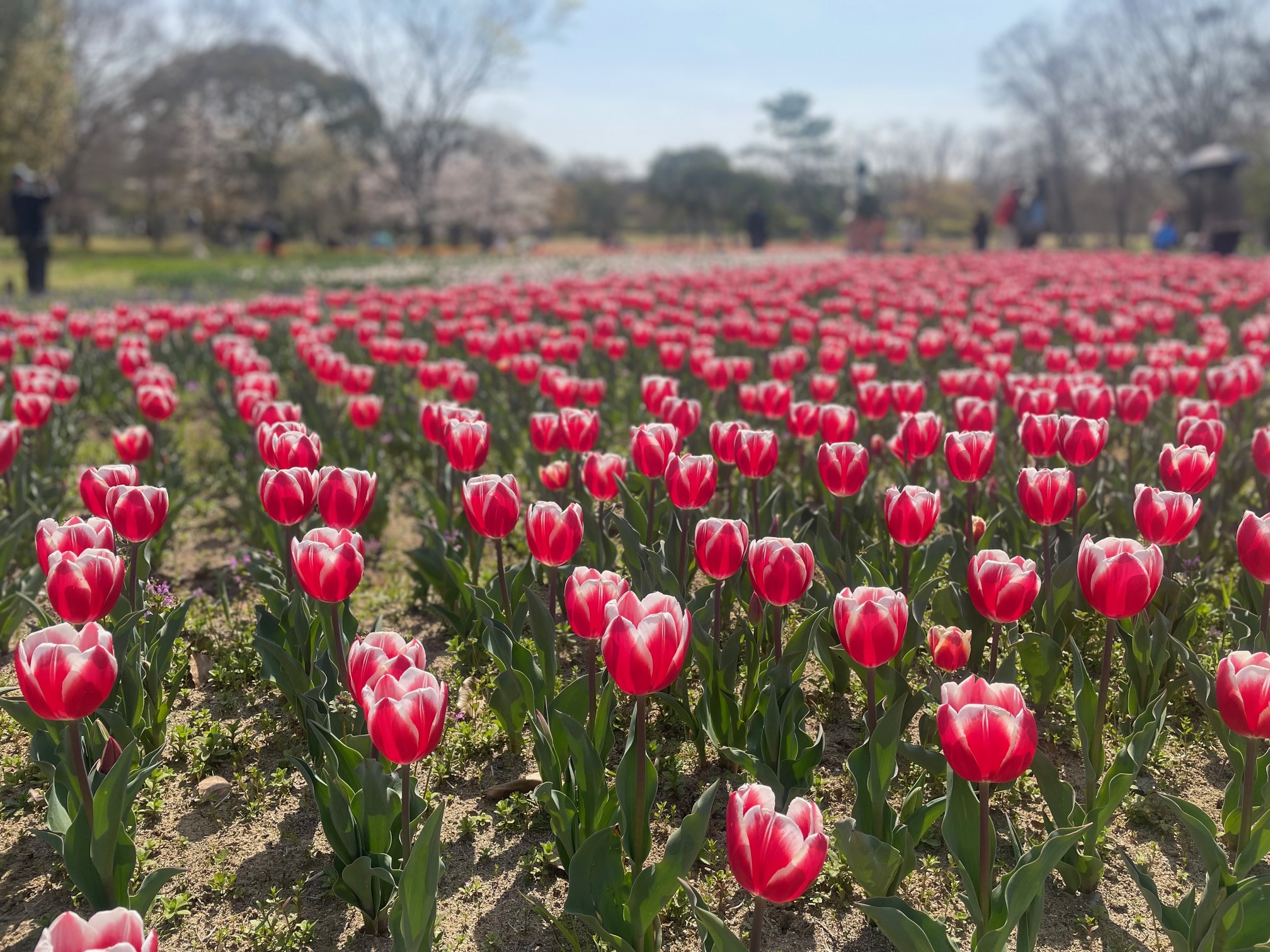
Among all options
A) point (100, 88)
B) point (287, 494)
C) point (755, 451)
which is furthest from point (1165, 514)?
point (100, 88)

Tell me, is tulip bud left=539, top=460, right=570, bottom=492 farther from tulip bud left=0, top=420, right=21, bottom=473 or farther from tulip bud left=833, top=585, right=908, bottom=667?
tulip bud left=0, top=420, right=21, bottom=473

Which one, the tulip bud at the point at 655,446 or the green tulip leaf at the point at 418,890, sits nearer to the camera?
the green tulip leaf at the point at 418,890

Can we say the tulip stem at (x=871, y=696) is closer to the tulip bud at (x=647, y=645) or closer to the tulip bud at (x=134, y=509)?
the tulip bud at (x=647, y=645)

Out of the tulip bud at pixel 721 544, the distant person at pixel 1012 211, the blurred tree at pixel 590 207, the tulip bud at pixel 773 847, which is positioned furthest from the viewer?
the blurred tree at pixel 590 207

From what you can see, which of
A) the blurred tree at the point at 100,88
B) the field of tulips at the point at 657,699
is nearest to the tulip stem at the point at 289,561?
the field of tulips at the point at 657,699

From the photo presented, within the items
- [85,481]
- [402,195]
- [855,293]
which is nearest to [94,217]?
[402,195]

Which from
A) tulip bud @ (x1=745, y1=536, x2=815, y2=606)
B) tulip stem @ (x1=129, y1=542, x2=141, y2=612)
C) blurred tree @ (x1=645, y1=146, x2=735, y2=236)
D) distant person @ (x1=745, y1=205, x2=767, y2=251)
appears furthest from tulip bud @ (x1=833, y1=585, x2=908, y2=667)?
blurred tree @ (x1=645, y1=146, x2=735, y2=236)

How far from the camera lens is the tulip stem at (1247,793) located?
2178 millimetres

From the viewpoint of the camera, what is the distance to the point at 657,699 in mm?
2846

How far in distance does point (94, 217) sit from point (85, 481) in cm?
7942

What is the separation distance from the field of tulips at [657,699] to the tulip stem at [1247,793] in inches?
0.5

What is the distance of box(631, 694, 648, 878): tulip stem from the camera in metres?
2.07

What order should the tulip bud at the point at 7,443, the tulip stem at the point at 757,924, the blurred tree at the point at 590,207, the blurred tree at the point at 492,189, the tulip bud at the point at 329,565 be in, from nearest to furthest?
1. the tulip stem at the point at 757,924
2. the tulip bud at the point at 329,565
3. the tulip bud at the point at 7,443
4. the blurred tree at the point at 492,189
5. the blurred tree at the point at 590,207

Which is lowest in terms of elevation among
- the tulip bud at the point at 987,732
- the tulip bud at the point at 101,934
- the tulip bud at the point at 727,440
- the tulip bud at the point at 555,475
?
the tulip bud at the point at 101,934
